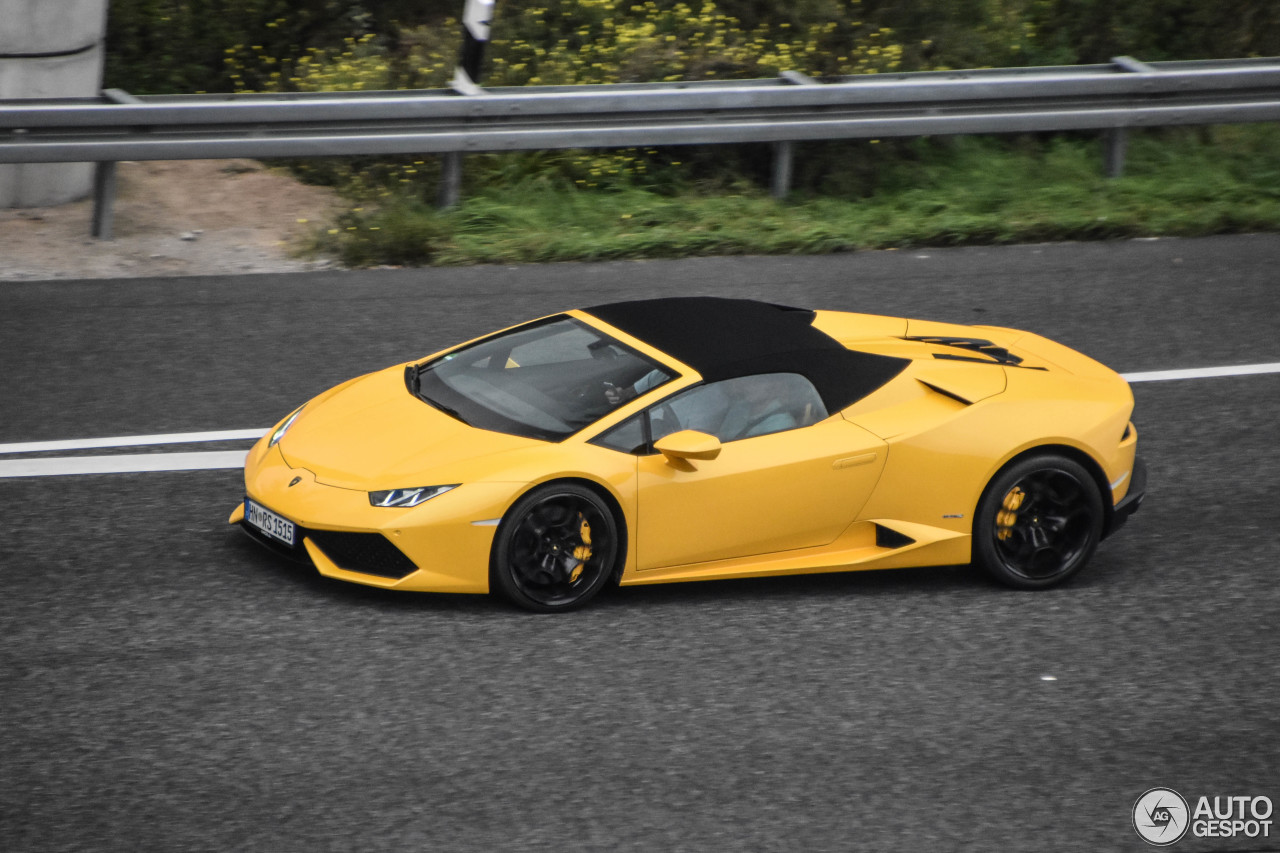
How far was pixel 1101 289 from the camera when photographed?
10523 mm

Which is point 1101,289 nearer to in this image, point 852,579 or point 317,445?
point 852,579

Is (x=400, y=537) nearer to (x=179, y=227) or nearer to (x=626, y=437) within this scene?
(x=626, y=437)

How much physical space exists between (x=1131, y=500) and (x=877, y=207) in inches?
220

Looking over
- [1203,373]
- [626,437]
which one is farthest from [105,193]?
[1203,373]

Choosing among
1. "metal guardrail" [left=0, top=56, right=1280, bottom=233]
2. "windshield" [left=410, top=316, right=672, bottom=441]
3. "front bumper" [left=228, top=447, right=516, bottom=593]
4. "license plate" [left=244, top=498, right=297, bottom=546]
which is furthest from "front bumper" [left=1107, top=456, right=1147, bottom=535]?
"metal guardrail" [left=0, top=56, right=1280, bottom=233]

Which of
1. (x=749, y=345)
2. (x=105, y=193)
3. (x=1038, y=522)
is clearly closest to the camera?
(x=749, y=345)

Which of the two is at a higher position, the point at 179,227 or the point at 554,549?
the point at 179,227

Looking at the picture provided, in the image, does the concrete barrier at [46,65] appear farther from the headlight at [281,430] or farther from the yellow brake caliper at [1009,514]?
the yellow brake caliper at [1009,514]

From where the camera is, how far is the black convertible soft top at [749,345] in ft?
21.1

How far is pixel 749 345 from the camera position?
6.56 m

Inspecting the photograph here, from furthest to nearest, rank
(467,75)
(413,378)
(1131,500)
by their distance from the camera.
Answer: (467,75), (413,378), (1131,500)

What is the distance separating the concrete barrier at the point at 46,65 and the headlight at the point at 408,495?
6.28 m

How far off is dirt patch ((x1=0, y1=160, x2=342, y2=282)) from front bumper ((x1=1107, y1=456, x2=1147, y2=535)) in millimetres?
5997
